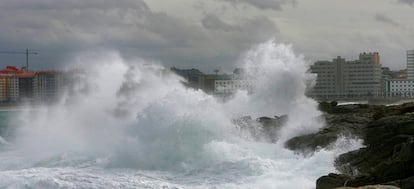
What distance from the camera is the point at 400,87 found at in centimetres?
9762

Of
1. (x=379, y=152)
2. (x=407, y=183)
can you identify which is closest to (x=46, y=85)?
(x=379, y=152)

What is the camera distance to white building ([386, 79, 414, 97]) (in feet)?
311

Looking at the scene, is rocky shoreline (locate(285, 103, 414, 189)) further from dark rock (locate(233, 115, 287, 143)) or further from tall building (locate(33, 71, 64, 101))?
tall building (locate(33, 71, 64, 101))

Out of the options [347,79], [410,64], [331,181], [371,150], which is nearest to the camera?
[331,181]

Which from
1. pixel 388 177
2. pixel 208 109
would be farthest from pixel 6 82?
pixel 388 177

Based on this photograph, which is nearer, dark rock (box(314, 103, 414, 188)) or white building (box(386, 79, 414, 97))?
dark rock (box(314, 103, 414, 188))

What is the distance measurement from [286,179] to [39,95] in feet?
373

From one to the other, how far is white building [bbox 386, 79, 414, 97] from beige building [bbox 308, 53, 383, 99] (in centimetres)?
150

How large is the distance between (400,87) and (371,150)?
3375 inches

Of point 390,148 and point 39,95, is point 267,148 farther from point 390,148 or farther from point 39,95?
point 39,95

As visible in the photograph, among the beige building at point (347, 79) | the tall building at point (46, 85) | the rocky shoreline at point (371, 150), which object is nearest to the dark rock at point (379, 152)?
the rocky shoreline at point (371, 150)

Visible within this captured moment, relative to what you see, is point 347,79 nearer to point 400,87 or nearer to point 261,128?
point 400,87

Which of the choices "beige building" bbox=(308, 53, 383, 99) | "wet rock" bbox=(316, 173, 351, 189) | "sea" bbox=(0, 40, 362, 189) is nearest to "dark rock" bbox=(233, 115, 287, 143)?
"sea" bbox=(0, 40, 362, 189)

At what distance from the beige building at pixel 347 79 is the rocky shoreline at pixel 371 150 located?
68.4 m
